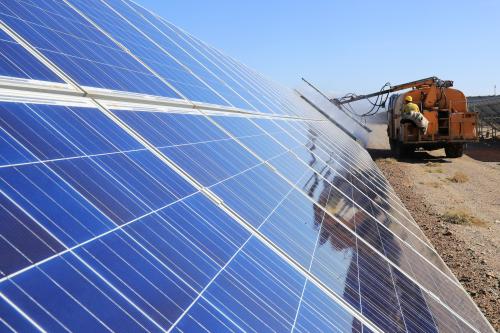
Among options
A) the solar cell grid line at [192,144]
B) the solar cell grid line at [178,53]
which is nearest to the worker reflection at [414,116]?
the solar cell grid line at [178,53]

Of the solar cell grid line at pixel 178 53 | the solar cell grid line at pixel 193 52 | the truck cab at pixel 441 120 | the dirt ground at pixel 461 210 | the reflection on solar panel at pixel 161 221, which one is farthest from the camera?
the truck cab at pixel 441 120

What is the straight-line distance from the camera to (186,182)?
4797 mm

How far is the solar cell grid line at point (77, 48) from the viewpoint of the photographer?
6.15 metres

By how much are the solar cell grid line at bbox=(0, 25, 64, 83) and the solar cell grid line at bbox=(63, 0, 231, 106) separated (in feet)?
11.2

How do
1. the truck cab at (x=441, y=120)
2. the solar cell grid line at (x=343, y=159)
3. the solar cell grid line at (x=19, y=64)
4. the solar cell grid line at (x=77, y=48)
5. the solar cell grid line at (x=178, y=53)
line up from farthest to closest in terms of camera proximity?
1. the truck cab at (x=441, y=120)
2. the solar cell grid line at (x=343, y=159)
3. the solar cell grid line at (x=178, y=53)
4. the solar cell grid line at (x=77, y=48)
5. the solar cell grid line at (x=19, y=64)

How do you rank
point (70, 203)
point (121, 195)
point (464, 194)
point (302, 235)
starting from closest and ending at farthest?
point (70, 203)
point (121, 195)
point (302, 235)
point (464, 194)

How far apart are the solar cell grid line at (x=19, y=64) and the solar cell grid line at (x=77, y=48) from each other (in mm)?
405

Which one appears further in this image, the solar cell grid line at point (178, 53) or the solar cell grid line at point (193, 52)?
the solar cell grid line at point (193, 52)

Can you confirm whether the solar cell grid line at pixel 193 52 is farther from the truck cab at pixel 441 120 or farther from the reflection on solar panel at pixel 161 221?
the truck cab at pixel 441 120

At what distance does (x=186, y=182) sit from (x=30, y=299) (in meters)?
2.68

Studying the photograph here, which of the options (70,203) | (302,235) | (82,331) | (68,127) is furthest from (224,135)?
(82,331)

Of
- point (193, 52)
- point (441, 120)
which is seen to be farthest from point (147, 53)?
point (441, 120)

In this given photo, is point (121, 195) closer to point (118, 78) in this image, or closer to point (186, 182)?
point (186, 182)

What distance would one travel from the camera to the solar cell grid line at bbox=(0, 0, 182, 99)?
6153 mm
